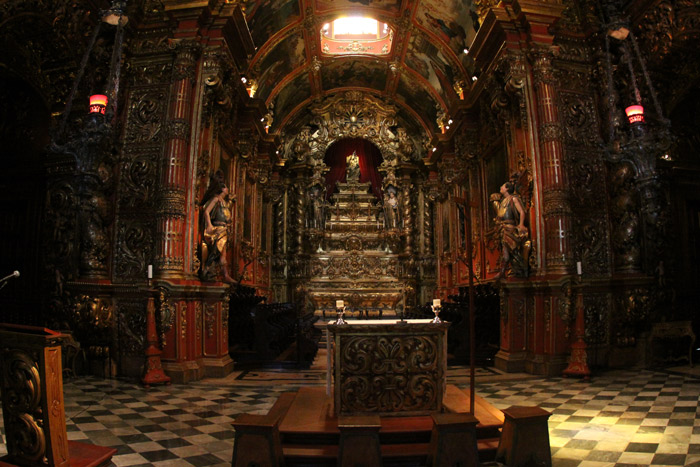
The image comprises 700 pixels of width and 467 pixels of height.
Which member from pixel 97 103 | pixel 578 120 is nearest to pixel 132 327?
pixel 97 103

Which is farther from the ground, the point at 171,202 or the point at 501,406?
the point at 171,202

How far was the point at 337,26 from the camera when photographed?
16.4m

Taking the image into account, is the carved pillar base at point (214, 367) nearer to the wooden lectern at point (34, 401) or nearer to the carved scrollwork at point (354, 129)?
the wooden lectern at point (34, 401)

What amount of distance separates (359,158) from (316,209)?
3130mm

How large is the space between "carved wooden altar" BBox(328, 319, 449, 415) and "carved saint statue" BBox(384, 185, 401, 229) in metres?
14.5

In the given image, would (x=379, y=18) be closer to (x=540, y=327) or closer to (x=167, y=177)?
(x=167, y=177)

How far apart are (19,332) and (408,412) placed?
10.8 ft

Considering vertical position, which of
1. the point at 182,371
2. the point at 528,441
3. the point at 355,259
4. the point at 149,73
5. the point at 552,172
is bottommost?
the point at 182,371

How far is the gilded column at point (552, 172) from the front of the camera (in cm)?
808

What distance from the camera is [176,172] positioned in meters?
8.05

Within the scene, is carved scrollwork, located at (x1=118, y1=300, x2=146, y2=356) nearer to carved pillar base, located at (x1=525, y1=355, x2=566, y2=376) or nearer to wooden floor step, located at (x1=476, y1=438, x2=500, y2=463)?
wooden floor step, located at (x1=476, y1=438, x2=500, y2=463)

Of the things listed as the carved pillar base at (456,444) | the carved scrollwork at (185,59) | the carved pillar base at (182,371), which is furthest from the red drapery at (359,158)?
the carved pillar base at (456,444)

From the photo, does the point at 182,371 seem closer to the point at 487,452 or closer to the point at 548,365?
the point at 487,452

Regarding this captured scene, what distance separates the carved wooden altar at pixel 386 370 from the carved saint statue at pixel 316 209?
47.4 feet
